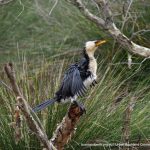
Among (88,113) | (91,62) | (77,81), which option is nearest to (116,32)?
(91,62)

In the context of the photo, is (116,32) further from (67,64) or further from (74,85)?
(67,64)

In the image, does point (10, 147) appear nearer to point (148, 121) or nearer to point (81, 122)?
point (81, 122)

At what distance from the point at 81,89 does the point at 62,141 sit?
0.32 metres

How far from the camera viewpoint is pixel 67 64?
5.21m

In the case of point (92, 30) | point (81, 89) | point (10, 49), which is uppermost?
point (81, 89)

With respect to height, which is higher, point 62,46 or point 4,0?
point 4,0

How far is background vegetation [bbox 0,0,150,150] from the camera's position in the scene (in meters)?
4.02

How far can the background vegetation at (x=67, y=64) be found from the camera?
13.2ft

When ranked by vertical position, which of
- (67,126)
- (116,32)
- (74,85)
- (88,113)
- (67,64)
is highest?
(116,32)

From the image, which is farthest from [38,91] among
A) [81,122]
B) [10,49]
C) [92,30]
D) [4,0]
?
[10,49]

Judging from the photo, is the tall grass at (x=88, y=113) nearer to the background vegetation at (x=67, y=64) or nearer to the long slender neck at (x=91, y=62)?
the background vegetation at (x=67, y=64)

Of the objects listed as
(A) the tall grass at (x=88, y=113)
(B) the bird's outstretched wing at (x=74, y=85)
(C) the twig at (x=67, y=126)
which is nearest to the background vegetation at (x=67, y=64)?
(A) the tall grass at (x=88, y=113)

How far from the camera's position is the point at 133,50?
12.2ft

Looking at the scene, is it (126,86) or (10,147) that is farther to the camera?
(126,86)
